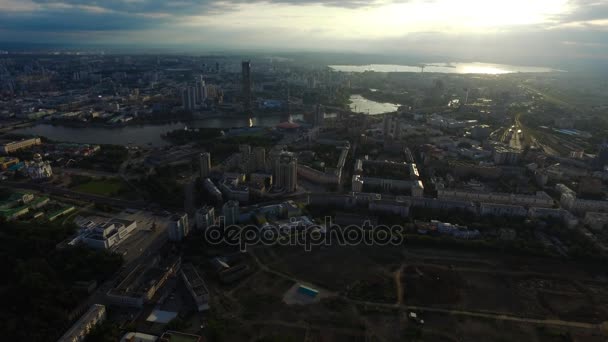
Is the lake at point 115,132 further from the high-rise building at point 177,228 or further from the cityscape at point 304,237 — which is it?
the high-rise building at point 177,228

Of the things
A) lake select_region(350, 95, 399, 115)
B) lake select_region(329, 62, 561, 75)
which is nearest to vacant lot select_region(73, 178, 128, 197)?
lake select_region(350, 95, 399, 115)

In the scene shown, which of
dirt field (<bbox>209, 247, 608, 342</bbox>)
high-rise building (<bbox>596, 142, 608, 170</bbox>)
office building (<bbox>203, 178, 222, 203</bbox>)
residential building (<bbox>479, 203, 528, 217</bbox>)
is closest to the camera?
dirt field (<bbox>209, 247, 608, 342</bbox>)

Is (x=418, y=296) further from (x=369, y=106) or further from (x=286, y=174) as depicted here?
(x=369, y=106)

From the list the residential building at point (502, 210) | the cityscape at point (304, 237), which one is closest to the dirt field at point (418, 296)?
the cityscape at point (304, 237)

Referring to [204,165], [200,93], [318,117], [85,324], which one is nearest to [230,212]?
[204,165]

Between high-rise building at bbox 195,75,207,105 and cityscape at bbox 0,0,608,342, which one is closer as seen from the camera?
cityscape at bbox 0,0,608,342

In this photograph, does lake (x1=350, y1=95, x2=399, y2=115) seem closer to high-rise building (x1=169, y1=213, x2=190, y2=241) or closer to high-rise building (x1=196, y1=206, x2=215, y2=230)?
high-rise building (x1=196, y1=206, x2=215, y2=230)

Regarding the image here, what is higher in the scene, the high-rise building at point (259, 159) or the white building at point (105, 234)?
the high-rise building at point (259, 159)
